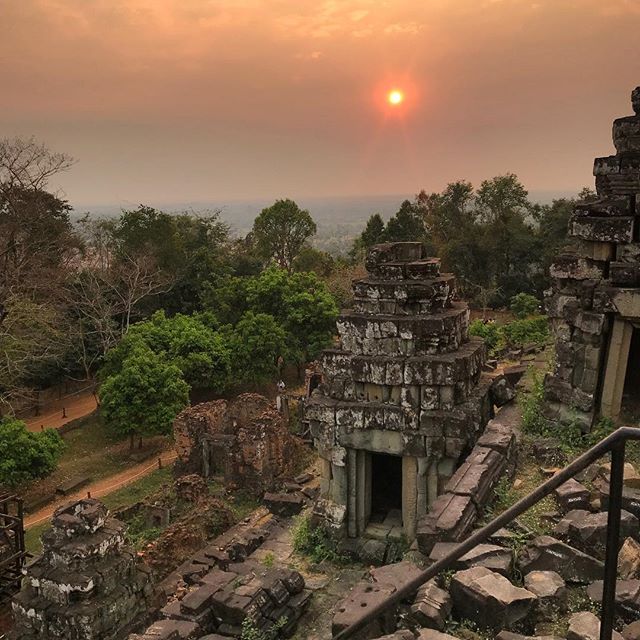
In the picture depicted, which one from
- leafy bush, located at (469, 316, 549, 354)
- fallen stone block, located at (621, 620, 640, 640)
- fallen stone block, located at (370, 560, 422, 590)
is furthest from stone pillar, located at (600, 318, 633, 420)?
leafy bush, located at (469, 316, 549, 354)

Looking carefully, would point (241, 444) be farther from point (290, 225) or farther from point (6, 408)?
point (290, 225)

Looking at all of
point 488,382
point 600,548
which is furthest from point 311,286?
point 600,548

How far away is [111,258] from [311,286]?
13.5 m

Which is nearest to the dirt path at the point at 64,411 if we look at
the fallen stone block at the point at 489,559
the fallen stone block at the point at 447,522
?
the fallen stone block at the point at 447,522

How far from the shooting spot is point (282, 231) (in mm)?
47562

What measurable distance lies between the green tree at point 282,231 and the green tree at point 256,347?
19543 millimetres

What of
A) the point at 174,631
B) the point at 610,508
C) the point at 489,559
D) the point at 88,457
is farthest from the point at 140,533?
the point at 610,508

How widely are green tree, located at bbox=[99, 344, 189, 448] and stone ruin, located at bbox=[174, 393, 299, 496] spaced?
193 cm

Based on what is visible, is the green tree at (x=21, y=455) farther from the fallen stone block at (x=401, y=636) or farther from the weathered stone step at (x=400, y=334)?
the fallen stone block at (x=401, y=636)

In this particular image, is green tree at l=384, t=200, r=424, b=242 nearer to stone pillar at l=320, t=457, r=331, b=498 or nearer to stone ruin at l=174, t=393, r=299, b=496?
stone ruin at l=174, t=393, r=299, b=496

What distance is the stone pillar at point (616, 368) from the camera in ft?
31.0

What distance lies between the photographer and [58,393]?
31.4 meters

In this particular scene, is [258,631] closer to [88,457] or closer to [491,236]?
[88,457]

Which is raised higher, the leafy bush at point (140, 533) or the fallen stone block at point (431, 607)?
the fallen stone block at point (431, 607)
